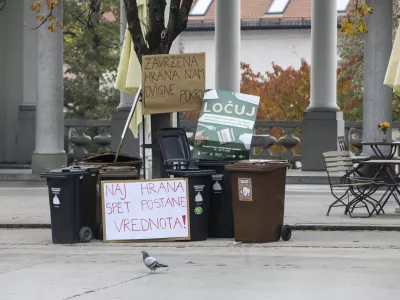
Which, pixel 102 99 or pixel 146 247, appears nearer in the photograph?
pixel 146 247

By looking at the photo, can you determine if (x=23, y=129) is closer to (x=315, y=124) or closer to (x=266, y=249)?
(x=315, y=124)

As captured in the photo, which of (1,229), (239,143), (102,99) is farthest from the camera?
(102,99)

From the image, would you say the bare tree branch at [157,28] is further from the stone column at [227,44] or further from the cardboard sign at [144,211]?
the stone column at [227,44]

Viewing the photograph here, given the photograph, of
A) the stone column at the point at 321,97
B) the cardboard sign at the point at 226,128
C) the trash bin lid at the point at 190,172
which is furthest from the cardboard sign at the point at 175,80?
the stone column at the point at 321,97

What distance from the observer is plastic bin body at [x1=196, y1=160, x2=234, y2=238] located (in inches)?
530

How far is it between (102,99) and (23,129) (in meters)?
20.9

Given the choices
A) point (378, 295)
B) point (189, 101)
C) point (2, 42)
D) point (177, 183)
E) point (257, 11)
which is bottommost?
point (378, 295)

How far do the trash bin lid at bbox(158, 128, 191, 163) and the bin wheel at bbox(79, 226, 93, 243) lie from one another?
136 cm

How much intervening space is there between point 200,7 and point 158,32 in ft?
180

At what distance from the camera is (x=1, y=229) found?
15.1 metres

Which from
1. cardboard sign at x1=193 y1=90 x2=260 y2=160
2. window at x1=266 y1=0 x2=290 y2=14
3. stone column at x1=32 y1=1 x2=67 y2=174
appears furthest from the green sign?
window at x1=266 y1=0 x2=290 y2=14

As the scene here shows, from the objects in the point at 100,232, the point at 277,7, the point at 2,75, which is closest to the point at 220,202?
the point at 100,232

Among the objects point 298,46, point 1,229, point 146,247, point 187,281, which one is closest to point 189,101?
point 146,247

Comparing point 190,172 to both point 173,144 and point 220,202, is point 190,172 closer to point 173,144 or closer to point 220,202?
point 220,202
